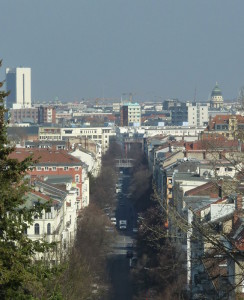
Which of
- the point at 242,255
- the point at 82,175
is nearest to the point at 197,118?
the point at 82,175

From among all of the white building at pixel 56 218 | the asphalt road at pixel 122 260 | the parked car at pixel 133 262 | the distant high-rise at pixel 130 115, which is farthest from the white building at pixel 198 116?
the parked car at pixel 133 262

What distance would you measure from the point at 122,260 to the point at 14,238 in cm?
3253

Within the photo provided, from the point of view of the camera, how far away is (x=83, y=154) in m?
79.1

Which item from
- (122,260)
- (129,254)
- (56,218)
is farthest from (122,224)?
(56,218)

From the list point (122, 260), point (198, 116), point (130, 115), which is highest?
point (122, 260)

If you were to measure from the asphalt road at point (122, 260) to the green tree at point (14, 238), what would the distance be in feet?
75.8

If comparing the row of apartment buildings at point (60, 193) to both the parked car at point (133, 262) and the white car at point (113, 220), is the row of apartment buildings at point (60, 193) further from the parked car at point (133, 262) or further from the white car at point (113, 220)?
the parked car at point (133, 262)

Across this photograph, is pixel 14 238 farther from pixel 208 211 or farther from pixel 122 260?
pixel 122 260

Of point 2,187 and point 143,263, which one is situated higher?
point 2,187

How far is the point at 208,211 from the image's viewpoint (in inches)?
1220

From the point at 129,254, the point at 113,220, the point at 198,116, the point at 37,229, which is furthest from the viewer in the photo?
the point at 198,116

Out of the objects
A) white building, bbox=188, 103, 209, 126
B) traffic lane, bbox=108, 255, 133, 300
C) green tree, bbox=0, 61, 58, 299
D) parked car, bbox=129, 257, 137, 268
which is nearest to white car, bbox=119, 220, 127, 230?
traffic lane, bbox=108, 255, 133, 300

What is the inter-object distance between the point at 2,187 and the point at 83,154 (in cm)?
6865

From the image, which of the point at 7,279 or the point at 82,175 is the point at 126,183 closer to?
the point at 82,175
